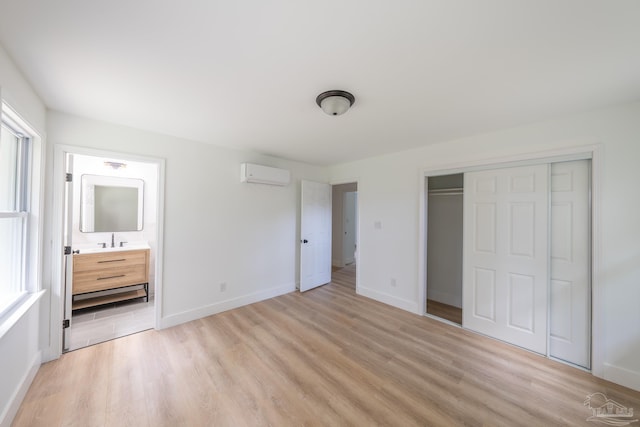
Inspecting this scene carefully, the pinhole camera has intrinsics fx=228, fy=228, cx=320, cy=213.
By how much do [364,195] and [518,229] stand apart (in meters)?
2.05

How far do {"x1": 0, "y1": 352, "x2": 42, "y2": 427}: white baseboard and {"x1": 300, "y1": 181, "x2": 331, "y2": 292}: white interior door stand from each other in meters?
2.95

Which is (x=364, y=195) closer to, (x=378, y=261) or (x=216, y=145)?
(x=378, y=261)

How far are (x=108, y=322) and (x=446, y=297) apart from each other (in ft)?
15.5

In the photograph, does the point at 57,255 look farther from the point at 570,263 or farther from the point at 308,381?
the point at 570,263

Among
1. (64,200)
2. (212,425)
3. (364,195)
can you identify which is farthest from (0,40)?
(364,195)

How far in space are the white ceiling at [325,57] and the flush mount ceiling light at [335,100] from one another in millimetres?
56

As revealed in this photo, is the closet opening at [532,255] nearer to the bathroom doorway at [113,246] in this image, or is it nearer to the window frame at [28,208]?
the bathroom doorway at [113,246]

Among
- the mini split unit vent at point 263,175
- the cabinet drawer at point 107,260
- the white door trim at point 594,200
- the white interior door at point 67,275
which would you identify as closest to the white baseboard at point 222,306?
the white interior door at point 67,275

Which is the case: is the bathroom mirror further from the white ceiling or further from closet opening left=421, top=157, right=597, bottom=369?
closet opening left=421, top=157, right=597, bottom=369

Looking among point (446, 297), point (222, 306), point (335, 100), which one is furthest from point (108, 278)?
point (446, 297)

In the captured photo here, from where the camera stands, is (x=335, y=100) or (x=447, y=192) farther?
(x=447, y=192)

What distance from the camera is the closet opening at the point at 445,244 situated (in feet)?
11.5

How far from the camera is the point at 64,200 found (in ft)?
7.26

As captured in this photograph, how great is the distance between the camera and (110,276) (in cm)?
332
